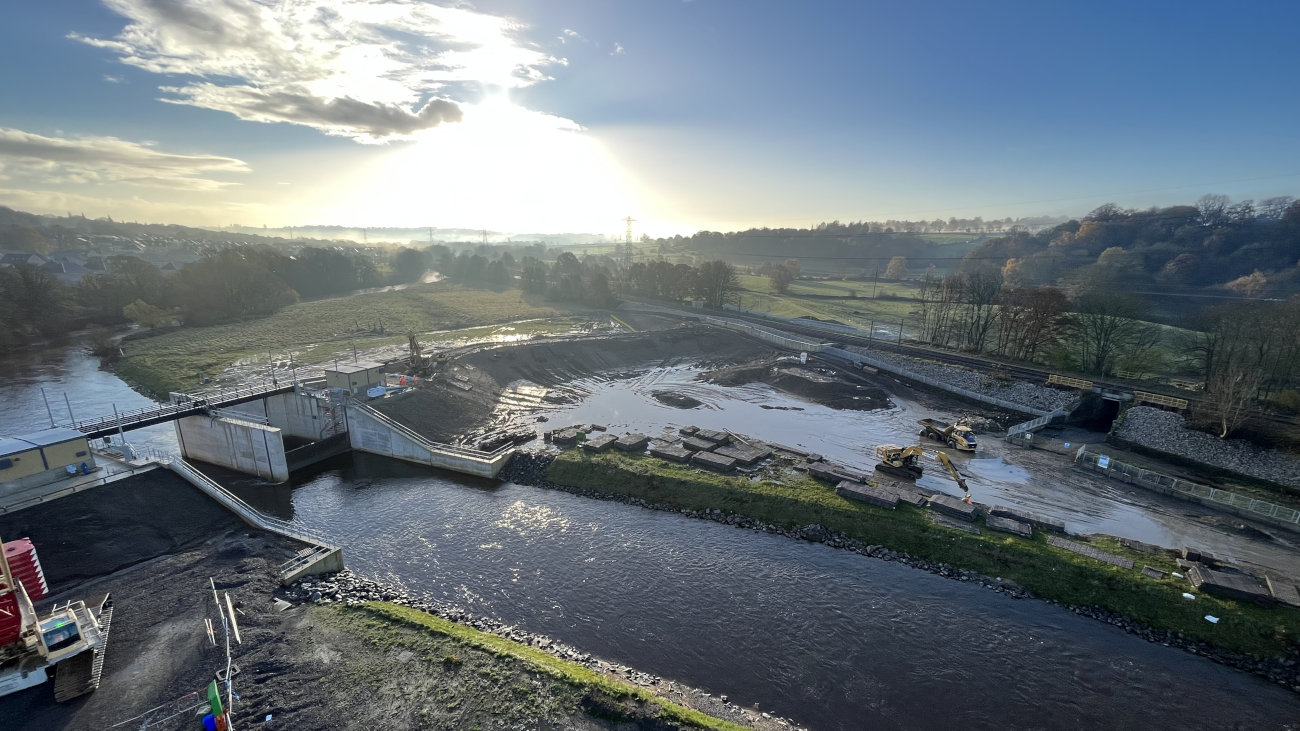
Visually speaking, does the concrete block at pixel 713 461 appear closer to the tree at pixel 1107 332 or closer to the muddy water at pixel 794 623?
the muddy water at pixel 794 623

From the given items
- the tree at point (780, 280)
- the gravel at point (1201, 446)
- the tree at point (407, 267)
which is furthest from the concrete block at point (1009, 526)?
the tree at point (407, 267)

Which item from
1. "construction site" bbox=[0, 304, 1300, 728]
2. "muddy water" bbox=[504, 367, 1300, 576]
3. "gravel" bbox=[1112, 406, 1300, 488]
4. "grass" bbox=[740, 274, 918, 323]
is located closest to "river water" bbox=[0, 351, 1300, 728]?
"construction site" bbox=[0, 304, 1300, 728]

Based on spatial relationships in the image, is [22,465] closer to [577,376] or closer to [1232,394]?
[577,376]

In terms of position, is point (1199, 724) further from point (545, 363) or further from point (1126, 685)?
point (545, 363)

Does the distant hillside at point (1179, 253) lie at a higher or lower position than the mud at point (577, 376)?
higher

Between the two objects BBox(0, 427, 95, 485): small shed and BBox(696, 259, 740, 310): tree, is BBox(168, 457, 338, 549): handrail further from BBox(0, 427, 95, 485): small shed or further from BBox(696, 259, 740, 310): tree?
BBox(696, 259, 740, 310): tree
